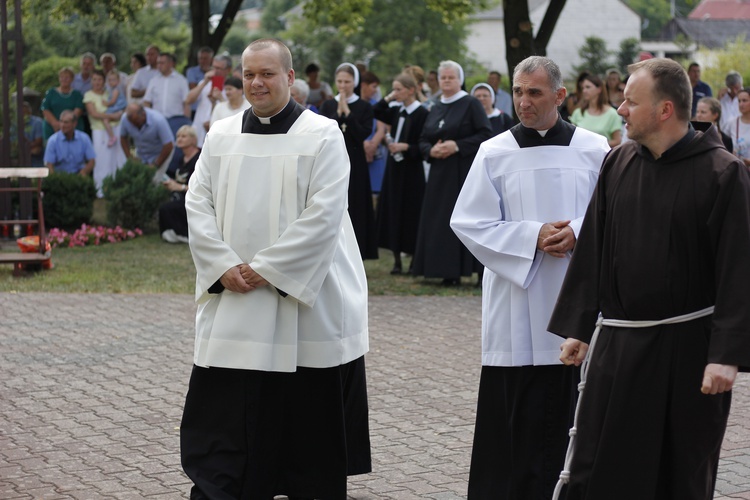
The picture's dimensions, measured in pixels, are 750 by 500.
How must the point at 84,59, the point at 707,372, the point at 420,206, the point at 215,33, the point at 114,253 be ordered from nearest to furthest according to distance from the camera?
1. the point at 707,372
2. the point at 420,206
3. the point at 114,253
4. the point at 84,59
5. the point at 215,33

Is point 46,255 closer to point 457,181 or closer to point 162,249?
point 162,249

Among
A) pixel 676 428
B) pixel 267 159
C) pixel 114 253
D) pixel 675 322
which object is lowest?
pixel 114 253

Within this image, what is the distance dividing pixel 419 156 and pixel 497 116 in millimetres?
1707

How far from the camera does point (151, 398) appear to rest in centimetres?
797

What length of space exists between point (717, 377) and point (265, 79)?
8.30ft

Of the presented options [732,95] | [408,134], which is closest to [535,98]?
[408,134]

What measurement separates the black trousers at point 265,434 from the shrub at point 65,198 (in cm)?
1153

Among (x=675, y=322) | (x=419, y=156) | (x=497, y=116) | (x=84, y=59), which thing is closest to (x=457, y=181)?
(x=419, y=156)

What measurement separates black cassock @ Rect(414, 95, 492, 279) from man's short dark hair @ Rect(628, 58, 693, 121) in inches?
298

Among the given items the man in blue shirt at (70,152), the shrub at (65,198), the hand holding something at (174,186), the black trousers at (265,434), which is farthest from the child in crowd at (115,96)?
the black trousers at (265,434)

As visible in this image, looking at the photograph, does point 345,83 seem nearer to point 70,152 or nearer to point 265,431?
point 265,431

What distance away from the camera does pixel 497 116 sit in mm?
14102

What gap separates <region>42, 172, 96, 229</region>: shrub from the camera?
54.7 feet

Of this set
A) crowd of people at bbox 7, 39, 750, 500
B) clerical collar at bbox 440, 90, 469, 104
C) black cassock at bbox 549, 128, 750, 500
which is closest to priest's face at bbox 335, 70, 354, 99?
clerical collar at bbox 440, 90, 469, 104
